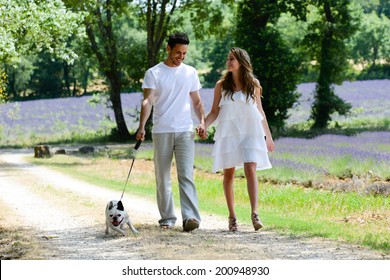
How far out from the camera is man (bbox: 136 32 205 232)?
10.9 metres

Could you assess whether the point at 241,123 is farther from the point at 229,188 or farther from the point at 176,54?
the point at 176,54

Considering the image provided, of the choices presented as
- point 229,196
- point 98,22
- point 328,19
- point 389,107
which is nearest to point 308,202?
point 229,196

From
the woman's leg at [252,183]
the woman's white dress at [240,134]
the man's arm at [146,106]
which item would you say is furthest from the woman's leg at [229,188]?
the man's arm at [146,106]

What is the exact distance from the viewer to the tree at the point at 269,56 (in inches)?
1359

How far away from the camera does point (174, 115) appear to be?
11008 millimetres

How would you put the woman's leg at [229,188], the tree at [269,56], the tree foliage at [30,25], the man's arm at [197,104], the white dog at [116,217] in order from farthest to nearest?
the tree at [269,56], the tree foliage at [30,25], the woman's leg at [229,188], the man's arm at [197,104], the white dog at [116,217]

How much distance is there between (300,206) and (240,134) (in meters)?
4.07

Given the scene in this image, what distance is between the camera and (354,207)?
13992mm

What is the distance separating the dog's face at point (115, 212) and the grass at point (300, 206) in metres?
2.24

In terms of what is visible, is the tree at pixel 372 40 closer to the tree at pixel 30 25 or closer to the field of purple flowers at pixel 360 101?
the field of purple flowers at pixel 360 101

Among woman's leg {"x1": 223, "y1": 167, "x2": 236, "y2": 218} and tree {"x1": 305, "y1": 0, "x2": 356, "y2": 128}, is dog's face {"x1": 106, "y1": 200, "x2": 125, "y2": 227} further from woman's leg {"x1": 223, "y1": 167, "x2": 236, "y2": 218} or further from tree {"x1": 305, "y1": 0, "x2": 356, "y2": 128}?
tree {"x1": 305, "y1": 0, "x2": 356, "y2": 128}

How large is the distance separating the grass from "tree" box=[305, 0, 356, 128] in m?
15.5

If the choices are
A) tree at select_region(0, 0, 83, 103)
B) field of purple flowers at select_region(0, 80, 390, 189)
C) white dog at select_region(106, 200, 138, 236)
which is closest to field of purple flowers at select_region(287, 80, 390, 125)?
field of purple flowers at select_region(0, 80, 390, 189)

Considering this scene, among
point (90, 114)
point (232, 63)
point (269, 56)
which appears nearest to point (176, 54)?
point (232, 63)
